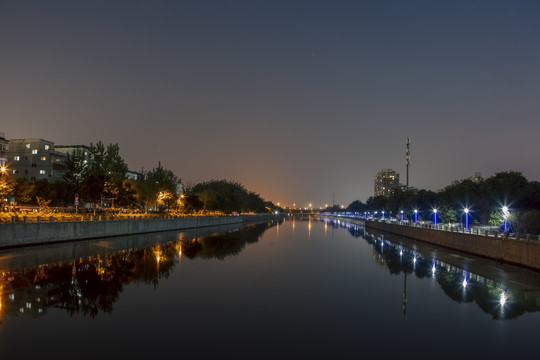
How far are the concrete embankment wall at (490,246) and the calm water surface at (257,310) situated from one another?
1.13 meters

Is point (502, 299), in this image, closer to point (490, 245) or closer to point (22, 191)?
point (490, 245)

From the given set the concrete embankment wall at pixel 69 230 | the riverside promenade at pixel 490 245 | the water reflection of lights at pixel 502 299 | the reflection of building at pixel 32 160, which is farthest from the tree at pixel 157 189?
the water reflection of lights at pixel 502 299

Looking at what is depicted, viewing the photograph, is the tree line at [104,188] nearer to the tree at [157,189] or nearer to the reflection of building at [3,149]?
the tree at [157,189]

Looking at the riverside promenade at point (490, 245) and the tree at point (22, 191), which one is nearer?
the riverside promenade at point (490, 245)

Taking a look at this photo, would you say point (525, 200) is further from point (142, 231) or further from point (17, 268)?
point (17, 268)

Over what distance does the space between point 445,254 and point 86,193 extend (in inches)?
1818

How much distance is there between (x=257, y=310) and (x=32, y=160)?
108 metres

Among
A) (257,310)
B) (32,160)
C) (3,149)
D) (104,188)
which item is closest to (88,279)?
(257,310)

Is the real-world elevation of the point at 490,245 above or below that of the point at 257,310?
above

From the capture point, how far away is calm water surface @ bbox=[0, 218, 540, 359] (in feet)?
35.0

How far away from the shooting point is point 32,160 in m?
104

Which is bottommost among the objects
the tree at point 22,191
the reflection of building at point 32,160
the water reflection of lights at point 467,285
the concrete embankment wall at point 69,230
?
the water reflection of lights at point 467,285

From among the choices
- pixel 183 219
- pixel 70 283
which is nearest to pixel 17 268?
pixel 70 283

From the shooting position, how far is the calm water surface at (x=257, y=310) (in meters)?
10.7
